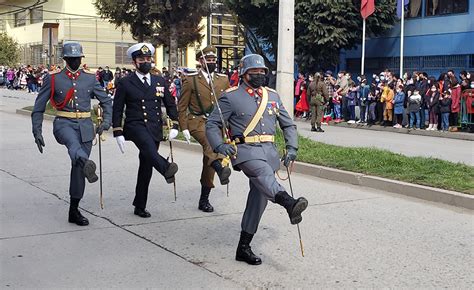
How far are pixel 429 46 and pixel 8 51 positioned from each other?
39.3 m

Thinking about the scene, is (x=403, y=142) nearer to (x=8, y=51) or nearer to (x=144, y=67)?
(x=144, y=67)

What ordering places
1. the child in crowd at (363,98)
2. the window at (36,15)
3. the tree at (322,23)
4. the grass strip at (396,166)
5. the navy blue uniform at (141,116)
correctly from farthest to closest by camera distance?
the window at (36,15) → the tree at (322,23) → the child in crowd at (363,98) → the grass strip at (396,166) → the navy blue uniform at (141,116)

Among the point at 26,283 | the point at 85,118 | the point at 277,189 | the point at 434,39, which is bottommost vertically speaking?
the point at 26,283

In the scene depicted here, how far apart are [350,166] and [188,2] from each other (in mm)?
16436

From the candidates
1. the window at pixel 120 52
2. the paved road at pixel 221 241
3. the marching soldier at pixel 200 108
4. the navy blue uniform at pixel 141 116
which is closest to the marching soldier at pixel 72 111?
the navy blue uniform at pixel 141 116

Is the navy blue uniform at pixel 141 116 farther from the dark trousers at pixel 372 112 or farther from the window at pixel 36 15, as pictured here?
the window at pixel 36 15

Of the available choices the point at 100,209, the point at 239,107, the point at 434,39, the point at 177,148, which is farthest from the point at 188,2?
the point at 239,107

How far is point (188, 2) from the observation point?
25719mm

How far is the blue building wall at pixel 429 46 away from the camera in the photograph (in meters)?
24.5

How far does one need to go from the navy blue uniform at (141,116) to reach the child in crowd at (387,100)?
47.7 feet

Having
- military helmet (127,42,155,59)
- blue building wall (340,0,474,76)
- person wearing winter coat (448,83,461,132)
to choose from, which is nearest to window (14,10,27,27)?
blue building wall (340,0,474,76)

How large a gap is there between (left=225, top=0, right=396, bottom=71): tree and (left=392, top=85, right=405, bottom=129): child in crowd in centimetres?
590

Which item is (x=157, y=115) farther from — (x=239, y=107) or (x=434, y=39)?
(x=434, y=39)

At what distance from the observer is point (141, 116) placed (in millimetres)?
7656
